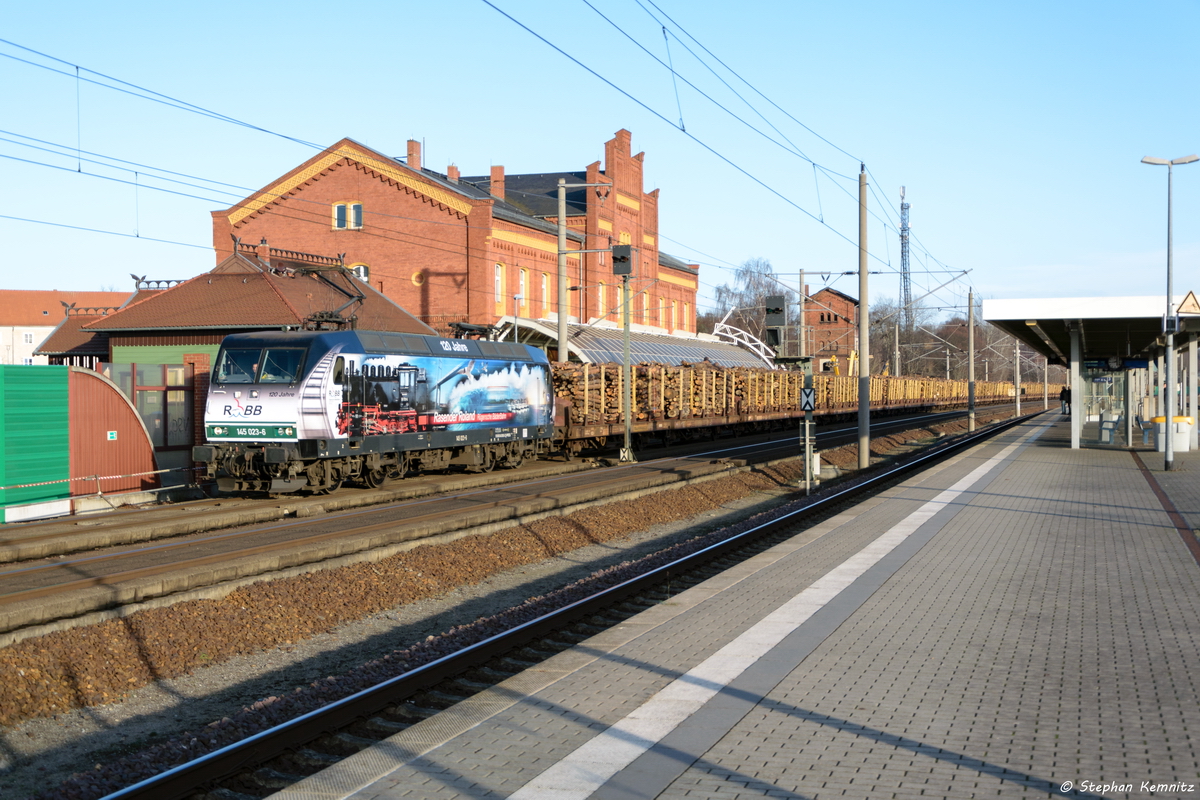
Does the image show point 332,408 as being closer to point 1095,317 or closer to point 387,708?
point 387,708

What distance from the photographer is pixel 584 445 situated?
106 ft

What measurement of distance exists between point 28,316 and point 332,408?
90124mm

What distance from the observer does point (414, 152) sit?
57.3 metres

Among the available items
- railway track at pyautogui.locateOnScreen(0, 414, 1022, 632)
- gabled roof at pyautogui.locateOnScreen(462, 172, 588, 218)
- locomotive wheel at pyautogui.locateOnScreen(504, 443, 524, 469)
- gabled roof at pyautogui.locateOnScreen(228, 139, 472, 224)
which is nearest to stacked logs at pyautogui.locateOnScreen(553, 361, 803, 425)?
locomotive wheel at pyautogui.locateOnScreen(504, 443, 524, 469)

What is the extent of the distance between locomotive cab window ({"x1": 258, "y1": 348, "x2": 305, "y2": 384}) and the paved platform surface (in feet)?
34.6

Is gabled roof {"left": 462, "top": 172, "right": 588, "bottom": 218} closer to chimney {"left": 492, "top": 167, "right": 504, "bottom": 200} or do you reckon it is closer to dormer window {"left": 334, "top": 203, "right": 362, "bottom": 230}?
chimney {"left": 492, "top": 167, "right": 504, "bottom": 200}

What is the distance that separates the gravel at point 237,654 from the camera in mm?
6926

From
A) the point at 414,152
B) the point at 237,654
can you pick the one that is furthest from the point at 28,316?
the point at 237,654

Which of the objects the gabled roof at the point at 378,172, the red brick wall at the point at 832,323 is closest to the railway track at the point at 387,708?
the gabled roof at the point at 378,172

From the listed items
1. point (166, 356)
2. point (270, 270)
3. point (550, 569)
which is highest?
point (270, 270)

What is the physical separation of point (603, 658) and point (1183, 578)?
6608 mm

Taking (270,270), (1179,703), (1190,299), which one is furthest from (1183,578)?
(270,270)

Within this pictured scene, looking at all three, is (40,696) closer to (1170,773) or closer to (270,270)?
(1170,773)

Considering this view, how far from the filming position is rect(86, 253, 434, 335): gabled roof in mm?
32688
